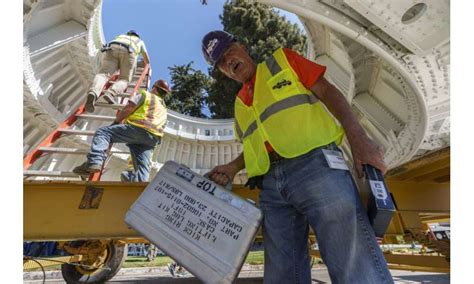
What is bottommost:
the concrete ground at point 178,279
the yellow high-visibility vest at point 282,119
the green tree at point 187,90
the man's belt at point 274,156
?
the concrete ground at point 178,279

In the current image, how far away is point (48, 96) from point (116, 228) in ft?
27.8

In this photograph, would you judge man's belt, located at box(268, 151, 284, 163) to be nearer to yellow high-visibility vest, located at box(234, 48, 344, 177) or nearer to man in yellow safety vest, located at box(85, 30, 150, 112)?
yellow high-visibility vest, located at box(234, 48, 344, 177)

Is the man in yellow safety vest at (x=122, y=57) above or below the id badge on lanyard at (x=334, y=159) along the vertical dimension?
above

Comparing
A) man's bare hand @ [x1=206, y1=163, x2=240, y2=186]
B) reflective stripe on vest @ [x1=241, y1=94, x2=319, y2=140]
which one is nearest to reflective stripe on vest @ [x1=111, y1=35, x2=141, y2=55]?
man's bare hand @ [x1=206, y1=163, x2=240, y2=186]

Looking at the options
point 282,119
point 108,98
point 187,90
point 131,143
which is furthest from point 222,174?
→ point 187,90

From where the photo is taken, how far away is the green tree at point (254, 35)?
23.4m

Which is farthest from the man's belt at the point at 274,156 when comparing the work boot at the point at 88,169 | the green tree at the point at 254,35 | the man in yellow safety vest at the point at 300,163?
the green tree at the point at 254,35

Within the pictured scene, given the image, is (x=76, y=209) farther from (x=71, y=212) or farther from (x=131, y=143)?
(x=131, y=143)

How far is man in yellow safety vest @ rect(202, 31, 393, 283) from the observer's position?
1.63m

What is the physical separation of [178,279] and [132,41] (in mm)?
5323

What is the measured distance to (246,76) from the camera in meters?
2.28

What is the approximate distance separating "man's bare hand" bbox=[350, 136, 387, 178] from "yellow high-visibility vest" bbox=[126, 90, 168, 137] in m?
3.65

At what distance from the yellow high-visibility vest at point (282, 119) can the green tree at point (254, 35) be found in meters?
21.1

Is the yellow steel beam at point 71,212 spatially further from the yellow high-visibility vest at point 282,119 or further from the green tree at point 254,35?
the green tree at point 254,35
